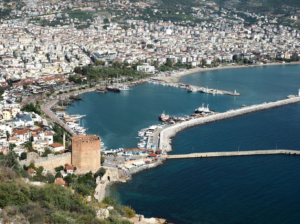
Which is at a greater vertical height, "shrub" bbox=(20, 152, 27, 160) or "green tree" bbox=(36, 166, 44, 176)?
"shrub" bbox=(20, 152, 27, 160)

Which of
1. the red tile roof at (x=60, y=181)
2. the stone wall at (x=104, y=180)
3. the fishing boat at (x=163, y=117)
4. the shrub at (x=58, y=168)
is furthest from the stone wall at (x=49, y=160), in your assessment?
the fishing boat at (x=163, y=117)

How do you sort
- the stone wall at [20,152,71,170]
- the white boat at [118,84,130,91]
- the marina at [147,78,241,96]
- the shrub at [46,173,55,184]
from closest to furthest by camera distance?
1. the shrub at [46,173,55,184]
2. the stone wall at [20,152,71,170]
3. the marina at [147,78,241,96]
4. the white boat at [118,84,130,91]

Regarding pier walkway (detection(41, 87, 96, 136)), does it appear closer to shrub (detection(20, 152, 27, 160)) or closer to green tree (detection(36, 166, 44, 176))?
shrub (detection(20, 152, 27, 160))

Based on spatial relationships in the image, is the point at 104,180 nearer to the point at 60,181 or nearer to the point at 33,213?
the point at 60,181

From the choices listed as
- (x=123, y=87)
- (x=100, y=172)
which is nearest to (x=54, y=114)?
(x=100, y=172)

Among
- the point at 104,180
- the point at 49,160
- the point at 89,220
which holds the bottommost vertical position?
the point at 104,180

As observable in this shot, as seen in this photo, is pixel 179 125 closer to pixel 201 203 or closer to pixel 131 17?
pixel 201 203

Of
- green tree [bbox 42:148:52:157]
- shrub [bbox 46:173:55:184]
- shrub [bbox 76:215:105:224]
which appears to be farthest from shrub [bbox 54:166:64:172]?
shrub [bbox 76:215:105:224]
